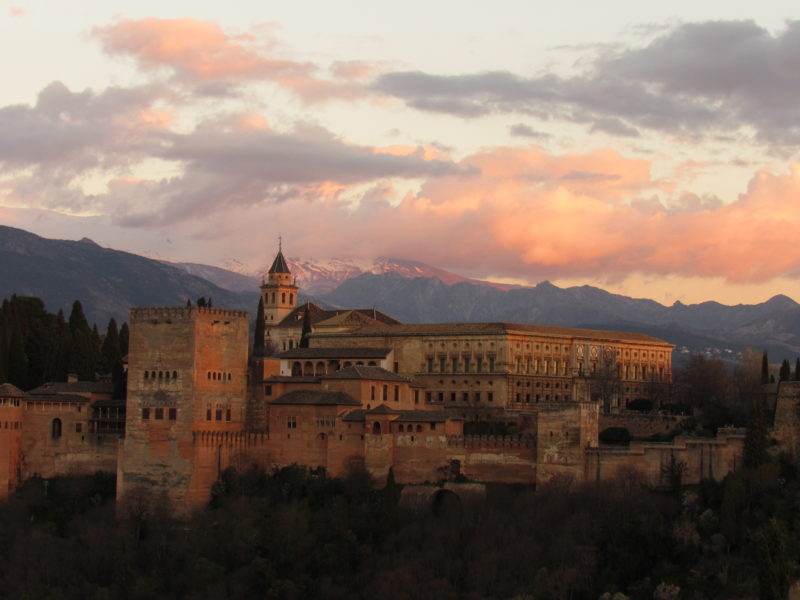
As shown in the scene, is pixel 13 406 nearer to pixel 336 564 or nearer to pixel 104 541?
pixel 104 541

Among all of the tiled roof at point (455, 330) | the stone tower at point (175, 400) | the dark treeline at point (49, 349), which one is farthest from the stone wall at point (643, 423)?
the dark treeline at point (49, 349)

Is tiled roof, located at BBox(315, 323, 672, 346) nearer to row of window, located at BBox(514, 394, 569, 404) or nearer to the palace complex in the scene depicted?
row of window, located at BBox(514, 394, 569, 404)

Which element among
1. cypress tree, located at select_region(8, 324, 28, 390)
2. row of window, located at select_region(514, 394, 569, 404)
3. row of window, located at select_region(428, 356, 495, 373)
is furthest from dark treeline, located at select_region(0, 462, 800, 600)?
row of window, located at select_region(514, 394, 569, 404)

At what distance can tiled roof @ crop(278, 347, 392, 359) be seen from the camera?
8519 centimetres

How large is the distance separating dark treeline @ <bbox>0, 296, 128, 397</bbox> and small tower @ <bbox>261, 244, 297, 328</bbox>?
33816mm

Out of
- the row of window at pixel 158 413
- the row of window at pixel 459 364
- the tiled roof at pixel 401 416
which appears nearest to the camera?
the row of window at pixel 158 413

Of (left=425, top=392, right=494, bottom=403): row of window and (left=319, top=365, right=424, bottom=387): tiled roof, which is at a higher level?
(left=319, top=365, right=424, bottom=387): tiled roof

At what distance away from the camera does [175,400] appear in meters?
69.5

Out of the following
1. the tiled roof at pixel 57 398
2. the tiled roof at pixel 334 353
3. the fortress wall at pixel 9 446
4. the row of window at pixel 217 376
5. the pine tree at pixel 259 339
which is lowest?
the fortress wall at pixel 9 446

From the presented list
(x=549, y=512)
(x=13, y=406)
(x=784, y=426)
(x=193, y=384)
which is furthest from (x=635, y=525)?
(x=13, y=406)

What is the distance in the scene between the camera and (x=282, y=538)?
6488cm

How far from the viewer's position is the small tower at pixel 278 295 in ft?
422

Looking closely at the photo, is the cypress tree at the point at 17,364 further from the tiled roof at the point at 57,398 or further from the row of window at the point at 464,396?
the row of window at the point at 464,396

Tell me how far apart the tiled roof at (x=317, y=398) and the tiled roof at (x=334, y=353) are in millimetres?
12438
